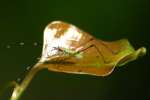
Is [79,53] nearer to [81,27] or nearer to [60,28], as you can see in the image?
[60,28]

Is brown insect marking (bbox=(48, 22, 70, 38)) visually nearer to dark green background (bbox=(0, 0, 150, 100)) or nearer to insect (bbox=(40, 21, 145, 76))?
insect (bbox=(40, 21, 145, 76))

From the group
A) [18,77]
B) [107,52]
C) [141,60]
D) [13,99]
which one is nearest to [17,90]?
[13,99]

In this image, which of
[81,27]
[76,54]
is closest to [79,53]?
[76,54]

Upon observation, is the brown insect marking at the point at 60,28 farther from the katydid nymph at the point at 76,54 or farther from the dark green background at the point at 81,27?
the dark green background at the point at 81,27

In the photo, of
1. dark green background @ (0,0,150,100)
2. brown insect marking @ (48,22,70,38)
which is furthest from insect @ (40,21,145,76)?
dark green background @ (0,0,150,100)

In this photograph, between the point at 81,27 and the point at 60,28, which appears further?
the point at 81,27
